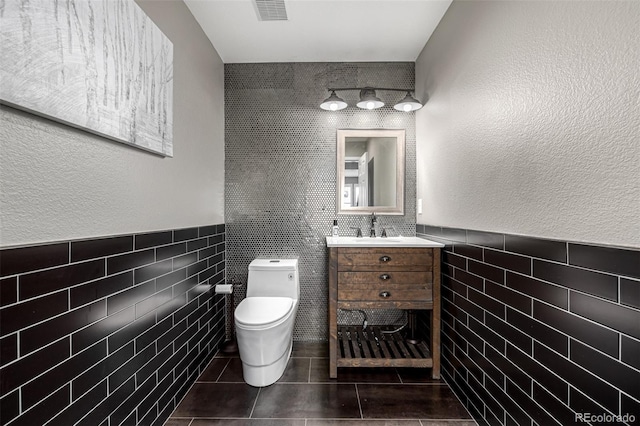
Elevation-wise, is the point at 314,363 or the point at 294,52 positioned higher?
the point at 294,52

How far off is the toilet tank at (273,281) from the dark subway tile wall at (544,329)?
1.22 m

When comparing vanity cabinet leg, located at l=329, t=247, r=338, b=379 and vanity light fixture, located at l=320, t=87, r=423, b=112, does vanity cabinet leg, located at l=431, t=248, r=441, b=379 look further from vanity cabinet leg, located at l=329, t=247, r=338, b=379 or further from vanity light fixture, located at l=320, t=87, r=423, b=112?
vanity light fixture, located at l=320, t=87, r=423, b=112

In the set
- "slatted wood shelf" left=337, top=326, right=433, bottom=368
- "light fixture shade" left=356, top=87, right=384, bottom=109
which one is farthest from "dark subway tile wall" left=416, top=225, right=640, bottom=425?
"light fixture shade" left=356, top=87, right=384, bottom=109

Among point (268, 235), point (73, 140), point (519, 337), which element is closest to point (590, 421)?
point (519, 337)

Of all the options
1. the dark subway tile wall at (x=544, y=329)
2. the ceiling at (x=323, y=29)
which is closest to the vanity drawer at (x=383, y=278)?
the dark subway tile wall at (x=544, y=329)

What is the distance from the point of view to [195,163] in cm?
216

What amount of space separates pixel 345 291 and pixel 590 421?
4.44 ft

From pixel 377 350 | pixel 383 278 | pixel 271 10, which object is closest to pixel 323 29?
pixel 271 10

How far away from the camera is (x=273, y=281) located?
97.9 inches

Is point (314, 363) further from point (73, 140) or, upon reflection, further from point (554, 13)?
point (554, 13)

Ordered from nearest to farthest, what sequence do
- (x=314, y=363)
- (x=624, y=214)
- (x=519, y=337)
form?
(x=624, y=214) → (x=519, y=337) → (x=314, y=363)

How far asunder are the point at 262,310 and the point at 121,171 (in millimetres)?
1225

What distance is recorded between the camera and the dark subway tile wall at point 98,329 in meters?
0.90

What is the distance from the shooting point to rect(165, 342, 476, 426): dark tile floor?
5.69 feet
